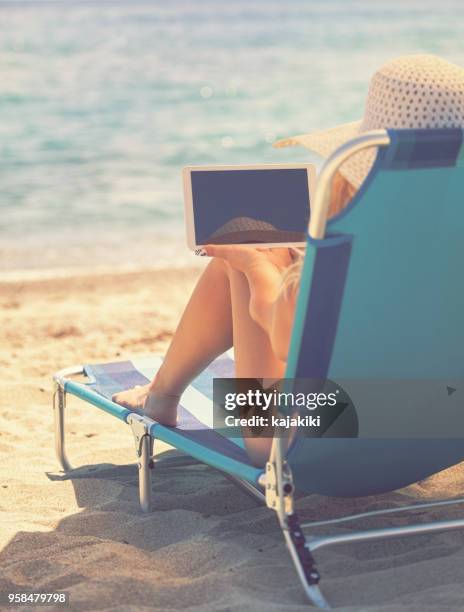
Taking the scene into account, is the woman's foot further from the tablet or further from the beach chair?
the tablet

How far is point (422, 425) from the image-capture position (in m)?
2.78

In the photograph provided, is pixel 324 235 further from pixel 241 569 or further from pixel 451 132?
pixel 241 569

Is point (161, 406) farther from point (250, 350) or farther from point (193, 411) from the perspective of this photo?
point (250, 350)

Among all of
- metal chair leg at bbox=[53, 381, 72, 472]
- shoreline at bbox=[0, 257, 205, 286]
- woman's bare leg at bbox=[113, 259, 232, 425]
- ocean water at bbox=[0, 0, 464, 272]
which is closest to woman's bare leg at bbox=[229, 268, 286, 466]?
woman's bare leg at bbox=[113, 259, 232, 425]

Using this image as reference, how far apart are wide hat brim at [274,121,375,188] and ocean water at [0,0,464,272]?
591 centimetres

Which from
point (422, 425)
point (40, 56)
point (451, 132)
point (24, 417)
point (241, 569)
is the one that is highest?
point (451, 132)

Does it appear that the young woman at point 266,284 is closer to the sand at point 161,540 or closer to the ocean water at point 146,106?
the sand at point 161,540

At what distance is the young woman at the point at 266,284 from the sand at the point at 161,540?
292 mm

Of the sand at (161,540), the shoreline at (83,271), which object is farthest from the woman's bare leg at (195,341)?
the shoreline at (83,271)

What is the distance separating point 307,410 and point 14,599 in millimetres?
836

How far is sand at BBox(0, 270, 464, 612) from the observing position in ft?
8.60

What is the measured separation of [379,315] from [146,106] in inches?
669

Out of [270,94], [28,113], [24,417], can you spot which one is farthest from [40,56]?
[24,417]

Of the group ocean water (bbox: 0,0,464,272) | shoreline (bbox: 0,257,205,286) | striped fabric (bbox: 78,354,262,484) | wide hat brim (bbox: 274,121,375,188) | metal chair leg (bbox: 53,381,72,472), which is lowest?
ocean water (bbox: 0,0,464,272)
